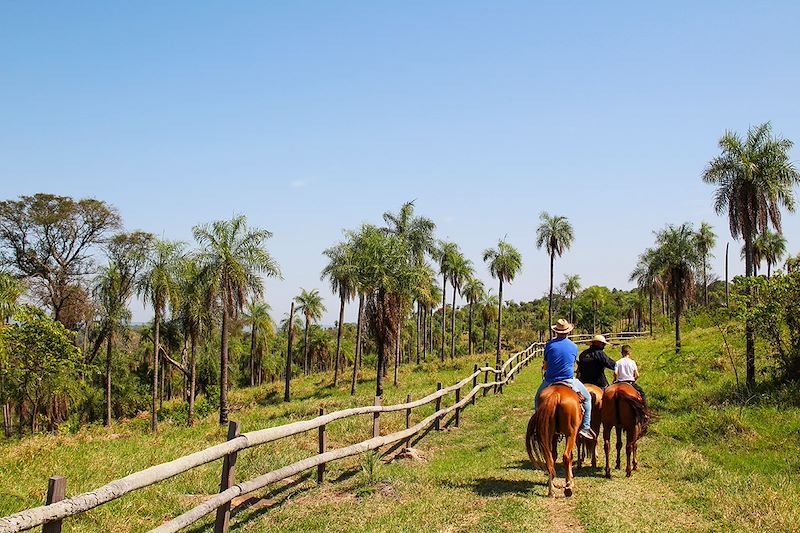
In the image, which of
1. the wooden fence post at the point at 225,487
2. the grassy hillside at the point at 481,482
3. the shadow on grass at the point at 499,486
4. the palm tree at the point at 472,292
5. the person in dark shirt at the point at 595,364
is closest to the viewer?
the wooden fence post at the point at 225,487

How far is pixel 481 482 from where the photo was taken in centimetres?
847

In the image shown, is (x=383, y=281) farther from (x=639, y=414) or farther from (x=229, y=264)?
(x=639, y=414)

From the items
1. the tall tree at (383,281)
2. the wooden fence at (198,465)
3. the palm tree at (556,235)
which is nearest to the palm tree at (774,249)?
the palm tree at (556,235)

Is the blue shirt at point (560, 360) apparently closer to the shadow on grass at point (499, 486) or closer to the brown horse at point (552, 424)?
the brown horse at point (552, 424)

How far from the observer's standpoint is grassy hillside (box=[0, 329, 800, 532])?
22.0 feet

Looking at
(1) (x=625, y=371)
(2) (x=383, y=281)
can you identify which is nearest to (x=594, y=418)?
(1) (x=625, y=371)

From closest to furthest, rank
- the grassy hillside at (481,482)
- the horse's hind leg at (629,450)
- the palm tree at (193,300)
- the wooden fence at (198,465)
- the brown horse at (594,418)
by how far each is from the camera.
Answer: the wooden fence at (198,465)
the grassy hillside at (481,482)
the horse's hind leg at (629,450)
the brown horse at (594,418)
the palm tree at (193,300)

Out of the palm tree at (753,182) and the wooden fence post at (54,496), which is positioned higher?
the palm tree at (753,182)

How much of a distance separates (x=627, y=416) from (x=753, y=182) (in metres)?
14.0

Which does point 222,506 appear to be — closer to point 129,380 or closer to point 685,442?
point 685,442

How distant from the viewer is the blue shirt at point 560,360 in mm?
8461

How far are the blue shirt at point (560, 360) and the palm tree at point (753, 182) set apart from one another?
45.6ft

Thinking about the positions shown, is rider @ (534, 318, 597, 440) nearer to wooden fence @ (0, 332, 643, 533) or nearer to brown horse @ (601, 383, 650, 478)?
brown horse @ (601, 383, 650, 478)

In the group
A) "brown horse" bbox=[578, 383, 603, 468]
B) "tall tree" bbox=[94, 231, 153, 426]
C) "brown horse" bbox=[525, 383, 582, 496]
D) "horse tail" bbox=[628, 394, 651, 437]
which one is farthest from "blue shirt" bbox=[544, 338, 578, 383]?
"tall tree" bbox=[94, 231, 153, 426]
